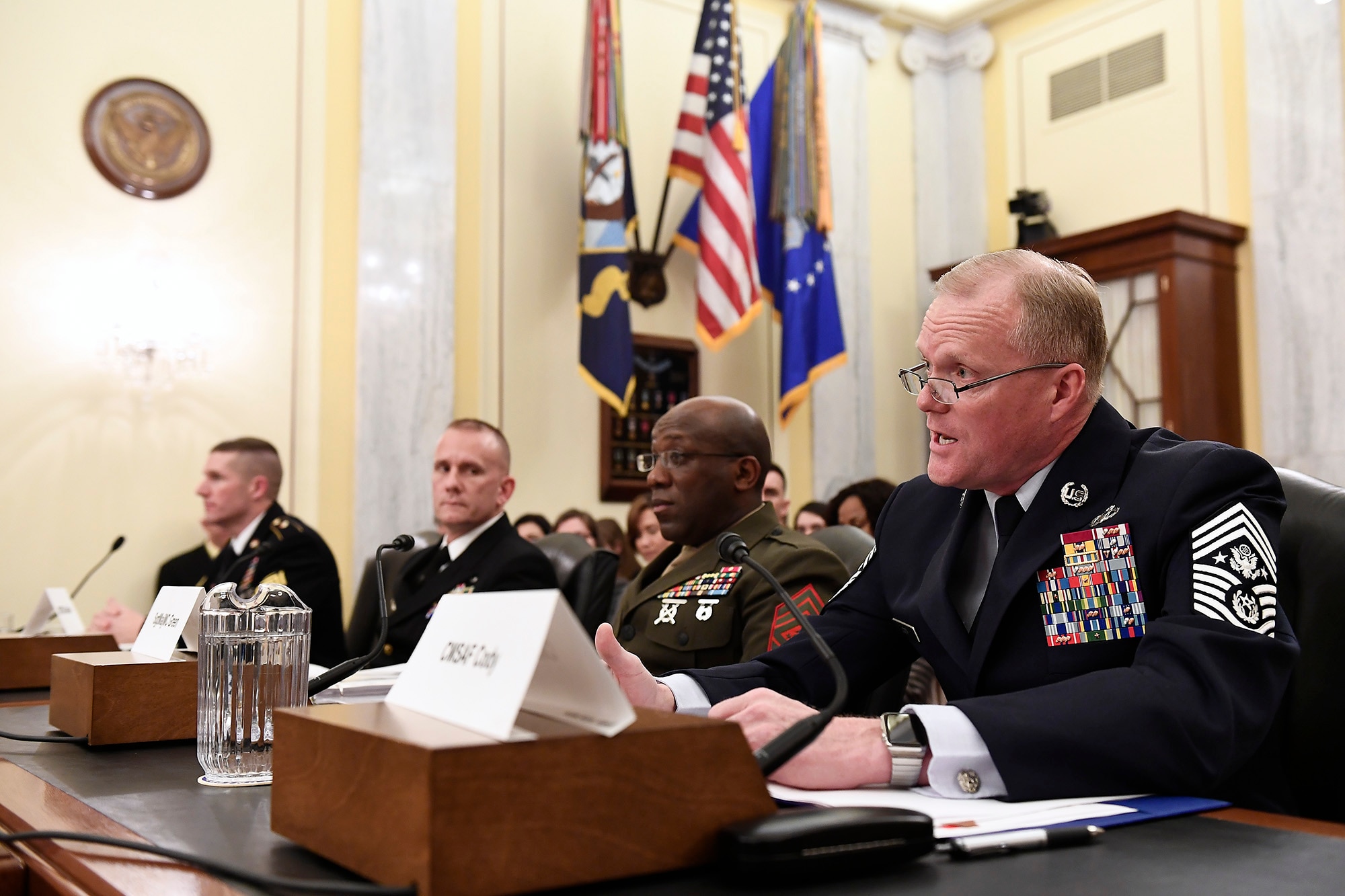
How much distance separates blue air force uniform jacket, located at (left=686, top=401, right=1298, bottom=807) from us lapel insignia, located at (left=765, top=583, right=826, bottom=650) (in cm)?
26

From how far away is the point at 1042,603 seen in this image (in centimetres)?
141

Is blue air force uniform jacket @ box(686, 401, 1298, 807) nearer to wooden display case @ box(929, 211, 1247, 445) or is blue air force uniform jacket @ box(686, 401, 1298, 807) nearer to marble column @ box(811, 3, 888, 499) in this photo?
wooden display case @ box(929, 211, 1247, 445)

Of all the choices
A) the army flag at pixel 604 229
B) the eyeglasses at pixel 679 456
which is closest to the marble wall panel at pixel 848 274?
the army flag at pixel 604 229

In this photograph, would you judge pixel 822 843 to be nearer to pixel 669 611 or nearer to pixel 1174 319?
pixel 669 611

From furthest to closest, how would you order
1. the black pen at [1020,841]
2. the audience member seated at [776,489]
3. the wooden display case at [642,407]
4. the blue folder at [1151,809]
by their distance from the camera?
the wooden display case at [642,407] → the audience member seated at [776,489] → the blue folder at [1151,809] → the black pen at [1020,841]

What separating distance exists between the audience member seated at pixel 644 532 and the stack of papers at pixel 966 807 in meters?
3.10

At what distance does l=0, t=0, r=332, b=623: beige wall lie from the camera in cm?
498

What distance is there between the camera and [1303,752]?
4.53ft

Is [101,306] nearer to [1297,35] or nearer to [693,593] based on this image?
[693,593]

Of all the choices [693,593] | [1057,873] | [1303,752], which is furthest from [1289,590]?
[693,593]

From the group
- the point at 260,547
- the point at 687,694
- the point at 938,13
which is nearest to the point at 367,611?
the point at 260,547

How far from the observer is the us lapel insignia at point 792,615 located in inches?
79.1

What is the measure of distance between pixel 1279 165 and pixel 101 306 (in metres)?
5.55

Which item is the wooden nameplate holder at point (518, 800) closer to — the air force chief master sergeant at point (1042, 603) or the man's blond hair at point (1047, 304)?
the air force chief master sergeant at point (1042, 603)
